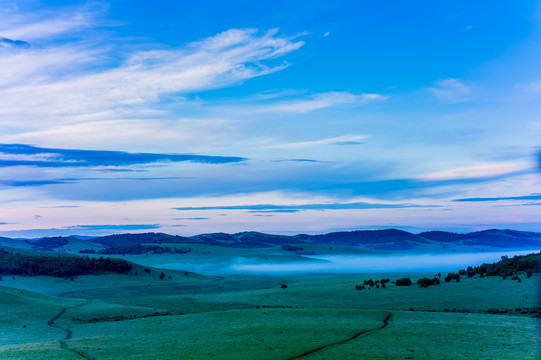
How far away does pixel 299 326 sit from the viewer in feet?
172

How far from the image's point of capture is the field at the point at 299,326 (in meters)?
41.0

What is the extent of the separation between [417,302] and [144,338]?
4328 centimetres

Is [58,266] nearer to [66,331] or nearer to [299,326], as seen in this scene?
[66,331]

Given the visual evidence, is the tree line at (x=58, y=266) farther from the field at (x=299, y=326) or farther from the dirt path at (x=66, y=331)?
the dirt path at (x=66, y=331)

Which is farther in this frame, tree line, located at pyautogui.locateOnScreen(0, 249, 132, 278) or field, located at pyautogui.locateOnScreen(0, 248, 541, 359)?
tree line, located at pyautogui.locateOnScreen(0, 249, 132, 278)

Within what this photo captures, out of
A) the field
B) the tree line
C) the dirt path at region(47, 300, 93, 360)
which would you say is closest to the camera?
the field

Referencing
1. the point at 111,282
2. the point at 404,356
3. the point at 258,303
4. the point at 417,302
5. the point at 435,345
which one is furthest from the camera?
the point at 111,282

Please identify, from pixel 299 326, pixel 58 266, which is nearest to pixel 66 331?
pixel 299 326

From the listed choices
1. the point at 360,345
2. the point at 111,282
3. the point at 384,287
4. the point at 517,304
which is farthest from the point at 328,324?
the point at 111,282

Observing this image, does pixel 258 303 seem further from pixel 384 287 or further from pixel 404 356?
pixel 404 356

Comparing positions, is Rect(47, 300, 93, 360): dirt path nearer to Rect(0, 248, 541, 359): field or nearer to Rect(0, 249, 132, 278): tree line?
Rect(0, 248, 541, 359): field

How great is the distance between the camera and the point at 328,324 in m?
53.2

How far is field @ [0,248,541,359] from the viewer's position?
41.0 metres

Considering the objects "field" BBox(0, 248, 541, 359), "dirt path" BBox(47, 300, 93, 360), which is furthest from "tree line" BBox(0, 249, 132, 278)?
"dirt path" BBox(47, 300, 93, 360)
